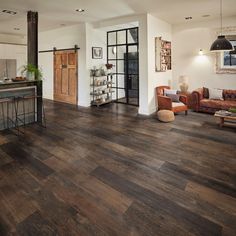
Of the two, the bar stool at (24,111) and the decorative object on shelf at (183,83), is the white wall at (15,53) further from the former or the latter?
the decorative object on shelf at (183,83)

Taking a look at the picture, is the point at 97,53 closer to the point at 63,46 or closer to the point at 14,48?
the point at 63,46

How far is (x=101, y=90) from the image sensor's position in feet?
25.1

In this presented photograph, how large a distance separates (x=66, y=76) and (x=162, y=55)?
145 inches

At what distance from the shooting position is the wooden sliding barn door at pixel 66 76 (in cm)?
756

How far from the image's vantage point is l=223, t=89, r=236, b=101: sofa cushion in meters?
6.07

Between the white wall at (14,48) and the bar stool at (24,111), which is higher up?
the white wall at (14,48)

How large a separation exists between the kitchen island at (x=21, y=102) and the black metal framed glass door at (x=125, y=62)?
10.8 feet

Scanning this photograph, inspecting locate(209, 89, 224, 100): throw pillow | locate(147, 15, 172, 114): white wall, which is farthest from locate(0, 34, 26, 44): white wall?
locate(209, 89, 224, 100): throw pillow

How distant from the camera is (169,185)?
254 cm

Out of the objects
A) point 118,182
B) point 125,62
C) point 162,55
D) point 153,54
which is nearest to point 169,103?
point 153,54

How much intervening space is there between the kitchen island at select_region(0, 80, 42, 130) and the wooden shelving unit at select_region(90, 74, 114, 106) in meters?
2.34

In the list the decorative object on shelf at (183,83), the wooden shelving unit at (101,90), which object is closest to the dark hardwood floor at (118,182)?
the decorative object on shelf at (183,83)

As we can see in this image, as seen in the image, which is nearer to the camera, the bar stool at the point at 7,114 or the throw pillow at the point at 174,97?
the bar stool at the point at 7,114

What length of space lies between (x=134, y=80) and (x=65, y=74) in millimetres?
2702
